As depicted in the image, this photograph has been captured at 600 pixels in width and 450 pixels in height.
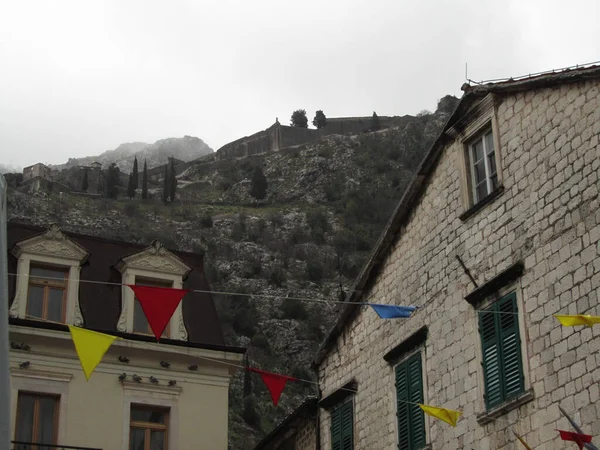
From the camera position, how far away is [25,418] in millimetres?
20062

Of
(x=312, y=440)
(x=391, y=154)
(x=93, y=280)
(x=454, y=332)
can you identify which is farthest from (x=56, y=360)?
(x=391, y=154)

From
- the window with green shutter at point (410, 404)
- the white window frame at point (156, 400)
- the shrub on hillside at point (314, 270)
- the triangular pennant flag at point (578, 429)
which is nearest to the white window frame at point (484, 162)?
the window with green shutter at point (410, 404)

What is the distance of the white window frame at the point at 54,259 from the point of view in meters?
21.2

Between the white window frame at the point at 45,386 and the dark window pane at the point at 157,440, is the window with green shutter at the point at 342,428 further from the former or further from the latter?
the white window frame at the point at 45,386

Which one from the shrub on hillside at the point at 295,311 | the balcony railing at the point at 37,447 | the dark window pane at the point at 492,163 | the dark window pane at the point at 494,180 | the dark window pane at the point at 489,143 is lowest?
the balcony railing at the point at 37,447

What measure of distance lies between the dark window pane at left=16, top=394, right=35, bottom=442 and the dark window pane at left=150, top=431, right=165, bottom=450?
103 inches

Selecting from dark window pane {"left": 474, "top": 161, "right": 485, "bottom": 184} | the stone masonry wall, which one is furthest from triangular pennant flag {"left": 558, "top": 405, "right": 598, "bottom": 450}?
dark window pane {"left": 474, "top": 161, "right": 485, "bottom": 184}

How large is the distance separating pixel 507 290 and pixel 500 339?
785 mm

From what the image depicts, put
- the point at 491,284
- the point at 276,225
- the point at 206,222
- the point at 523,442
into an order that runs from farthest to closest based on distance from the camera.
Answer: the point at 276,225 < the point at 206,222 < the point at 491,284 < the point at 523,442

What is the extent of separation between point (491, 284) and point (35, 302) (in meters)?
10.2

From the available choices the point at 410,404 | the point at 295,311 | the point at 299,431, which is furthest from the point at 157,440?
the point at 295,311

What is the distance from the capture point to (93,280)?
72.5 feet

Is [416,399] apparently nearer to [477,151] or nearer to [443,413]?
[443,413]

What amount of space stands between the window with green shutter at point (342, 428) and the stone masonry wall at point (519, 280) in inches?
13.1
